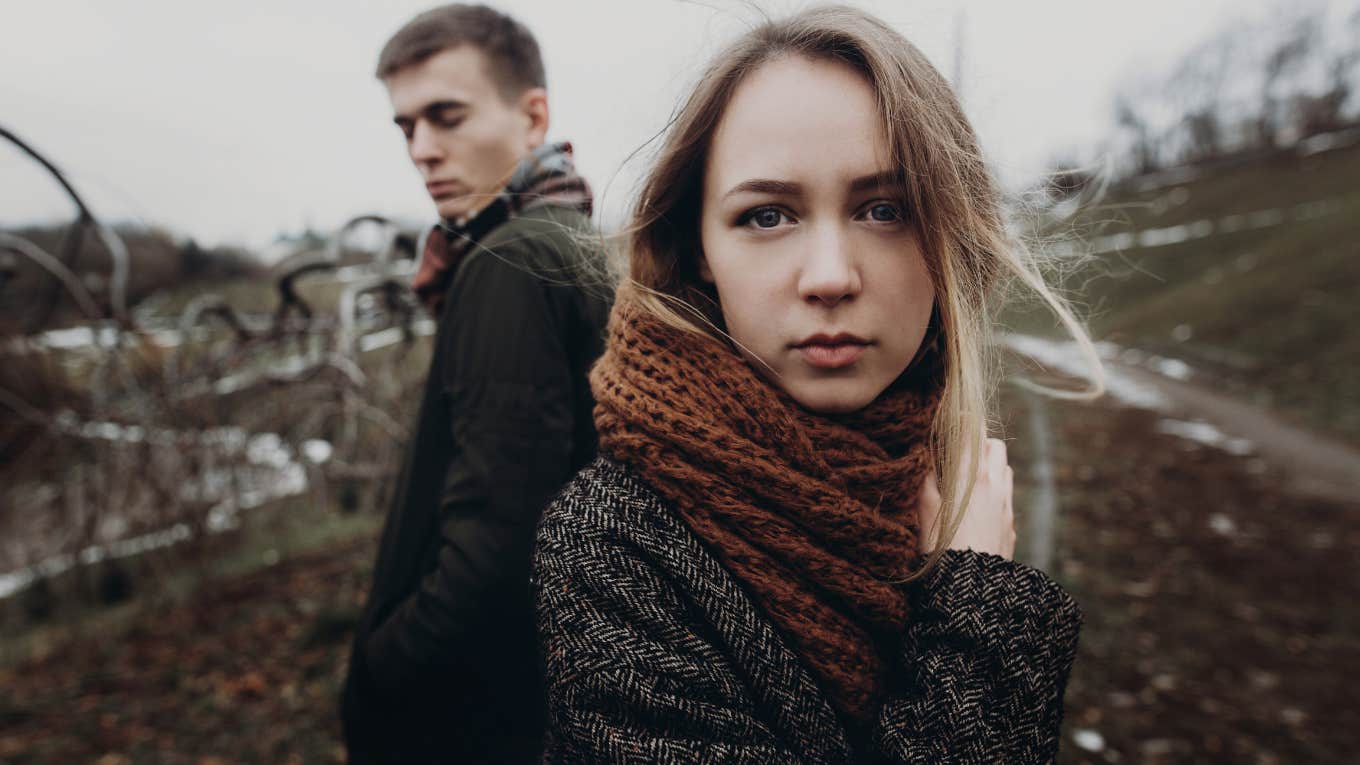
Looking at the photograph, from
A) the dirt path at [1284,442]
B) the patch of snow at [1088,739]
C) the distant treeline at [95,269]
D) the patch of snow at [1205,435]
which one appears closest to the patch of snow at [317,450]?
the distant treeline at [95,269]

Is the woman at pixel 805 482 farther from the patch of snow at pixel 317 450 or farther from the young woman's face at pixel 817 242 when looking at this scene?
the patch of snow at pixel 317 450

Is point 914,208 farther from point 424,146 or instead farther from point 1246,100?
point 1246,100

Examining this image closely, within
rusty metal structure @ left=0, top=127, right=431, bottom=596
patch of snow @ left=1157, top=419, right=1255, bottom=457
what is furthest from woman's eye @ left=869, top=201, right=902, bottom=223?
patch of snow @ left=1157, top=419, right=1255, bottom=457

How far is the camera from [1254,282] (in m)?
17.0

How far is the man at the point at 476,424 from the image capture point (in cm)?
149

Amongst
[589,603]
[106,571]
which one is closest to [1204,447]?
[589,603]

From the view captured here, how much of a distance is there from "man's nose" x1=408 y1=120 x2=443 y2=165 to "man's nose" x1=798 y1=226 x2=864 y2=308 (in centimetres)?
109

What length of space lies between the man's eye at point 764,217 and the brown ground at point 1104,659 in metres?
3.32

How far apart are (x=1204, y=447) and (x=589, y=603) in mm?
9556

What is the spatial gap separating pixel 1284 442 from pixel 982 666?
9.74 metres

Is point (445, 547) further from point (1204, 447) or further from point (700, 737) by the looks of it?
point (1204, 447)

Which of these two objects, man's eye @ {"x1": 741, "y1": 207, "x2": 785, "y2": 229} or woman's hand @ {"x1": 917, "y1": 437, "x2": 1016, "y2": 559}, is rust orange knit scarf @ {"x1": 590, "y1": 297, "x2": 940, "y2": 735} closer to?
woman's hand @ {"x1": 917, "y1": 437, "x2": 1016, "y2": 559}

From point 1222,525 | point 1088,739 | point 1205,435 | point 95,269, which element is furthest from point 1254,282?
point 95,269

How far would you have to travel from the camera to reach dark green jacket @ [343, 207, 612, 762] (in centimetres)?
149
